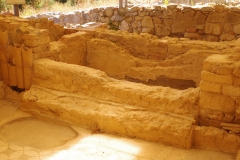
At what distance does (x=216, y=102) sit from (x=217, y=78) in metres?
0.32

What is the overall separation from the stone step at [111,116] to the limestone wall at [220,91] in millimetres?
314

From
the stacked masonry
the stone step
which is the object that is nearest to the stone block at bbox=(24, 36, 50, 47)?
the stacked masonry

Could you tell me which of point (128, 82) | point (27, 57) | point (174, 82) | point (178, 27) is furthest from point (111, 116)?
point (178, 27)

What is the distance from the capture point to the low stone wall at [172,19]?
9227mm

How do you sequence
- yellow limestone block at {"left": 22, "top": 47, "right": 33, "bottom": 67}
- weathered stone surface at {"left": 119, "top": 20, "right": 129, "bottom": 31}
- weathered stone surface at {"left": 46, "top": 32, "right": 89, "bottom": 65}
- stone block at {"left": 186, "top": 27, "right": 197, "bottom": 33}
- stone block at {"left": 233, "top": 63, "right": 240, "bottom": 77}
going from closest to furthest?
1. stone block at {"left": 233, "top": 63, "right": 240, "bottom": 77}
2. yellow limestone block at {"left": 22, "top": 47, "right": 33, "bottom": 67}
3. weathered stone surface at {"left": 46, "top": 32, "right": 89, "bottom": 65}
4. stone block at {"left": 186, "top": 27, "right": 197, "bottom": 33}
5. weathered stone surface at {"left": 119, "top": 20, "right": 129, "bottom": 31}

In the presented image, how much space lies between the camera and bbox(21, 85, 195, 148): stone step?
381 cm

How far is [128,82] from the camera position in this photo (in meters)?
4.48

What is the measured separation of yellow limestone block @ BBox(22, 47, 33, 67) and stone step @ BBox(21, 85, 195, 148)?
48 cm

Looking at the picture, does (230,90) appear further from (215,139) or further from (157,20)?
(157,20)

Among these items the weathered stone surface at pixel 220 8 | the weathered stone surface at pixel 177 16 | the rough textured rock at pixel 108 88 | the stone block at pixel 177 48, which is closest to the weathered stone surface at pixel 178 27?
the weathered stone surface at pixel 177 16

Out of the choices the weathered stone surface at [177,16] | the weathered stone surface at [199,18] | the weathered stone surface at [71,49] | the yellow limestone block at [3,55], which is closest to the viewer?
the yellow limestone block at [3,55]

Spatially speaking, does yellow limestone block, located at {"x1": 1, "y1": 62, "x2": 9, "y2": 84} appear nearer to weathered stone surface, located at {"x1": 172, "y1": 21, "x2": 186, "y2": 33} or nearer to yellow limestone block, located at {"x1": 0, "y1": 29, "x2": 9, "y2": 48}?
yellow limestone block, located at {"x1": 0, "y1": 29, "x2": 9, "y2": 48}

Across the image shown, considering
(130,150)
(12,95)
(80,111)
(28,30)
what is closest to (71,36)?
(28,30)

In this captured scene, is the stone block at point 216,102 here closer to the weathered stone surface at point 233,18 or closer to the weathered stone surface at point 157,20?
the weathered stone surface at point 233,18
